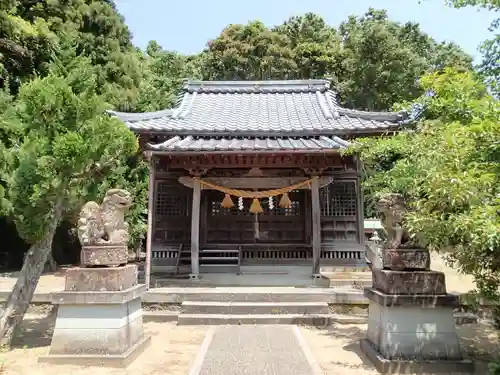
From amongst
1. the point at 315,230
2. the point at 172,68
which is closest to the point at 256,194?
the point at 315,230

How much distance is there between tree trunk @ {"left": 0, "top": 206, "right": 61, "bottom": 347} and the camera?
646 cm

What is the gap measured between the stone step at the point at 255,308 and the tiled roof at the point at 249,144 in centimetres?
407

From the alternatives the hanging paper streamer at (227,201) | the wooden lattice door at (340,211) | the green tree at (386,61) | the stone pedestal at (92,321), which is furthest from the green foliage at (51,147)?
the green tree at (386,61)

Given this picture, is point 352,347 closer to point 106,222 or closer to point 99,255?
point 99,255

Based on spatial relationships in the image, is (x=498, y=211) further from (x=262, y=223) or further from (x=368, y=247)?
(x=368, y=247)

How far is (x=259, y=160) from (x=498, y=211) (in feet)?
27.0

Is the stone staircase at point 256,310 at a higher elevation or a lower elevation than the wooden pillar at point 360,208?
lower

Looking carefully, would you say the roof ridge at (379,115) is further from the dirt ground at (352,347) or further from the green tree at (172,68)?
the green tree at (172,68)

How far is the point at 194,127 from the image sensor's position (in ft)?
42.6

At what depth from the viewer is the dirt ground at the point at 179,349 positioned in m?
5.63

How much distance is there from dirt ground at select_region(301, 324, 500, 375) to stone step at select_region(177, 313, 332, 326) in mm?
223

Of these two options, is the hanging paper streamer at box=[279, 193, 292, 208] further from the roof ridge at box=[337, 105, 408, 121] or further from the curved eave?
the roof ridge at box=[337, 105, 408, 121]

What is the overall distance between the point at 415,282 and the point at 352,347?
1.81 metres

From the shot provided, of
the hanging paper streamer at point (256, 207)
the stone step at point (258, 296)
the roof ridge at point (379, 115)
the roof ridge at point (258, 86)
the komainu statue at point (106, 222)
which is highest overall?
the roof ridge at point (258, 86)
